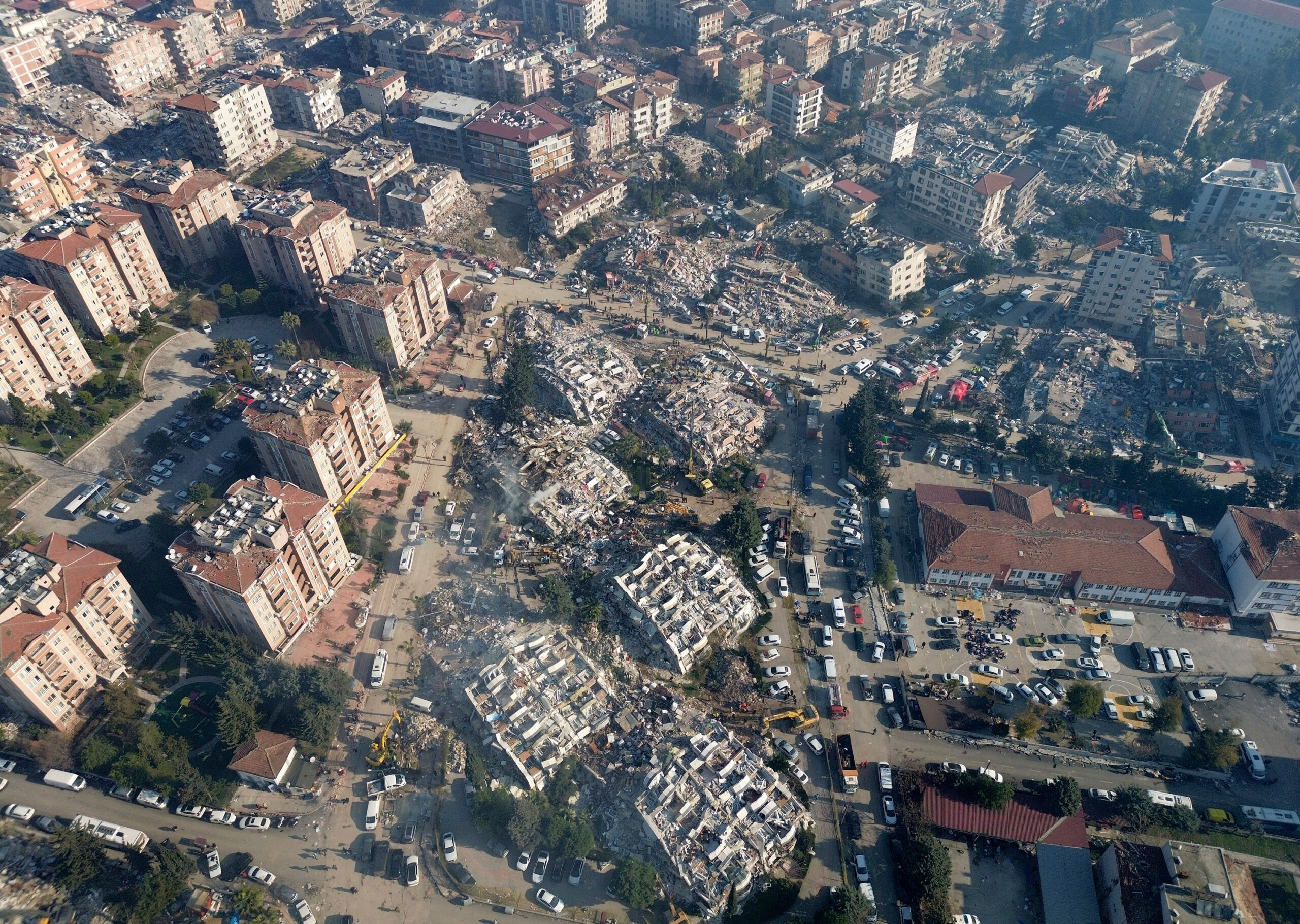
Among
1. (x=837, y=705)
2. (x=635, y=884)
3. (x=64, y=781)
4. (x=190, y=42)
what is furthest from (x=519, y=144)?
(x=635, y=884)

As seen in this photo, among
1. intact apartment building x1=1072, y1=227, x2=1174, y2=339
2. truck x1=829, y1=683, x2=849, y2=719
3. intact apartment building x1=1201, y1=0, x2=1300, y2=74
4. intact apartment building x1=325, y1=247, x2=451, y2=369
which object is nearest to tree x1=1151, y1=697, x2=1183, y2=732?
truck x1=829, y1=683, x2=849, y2=719

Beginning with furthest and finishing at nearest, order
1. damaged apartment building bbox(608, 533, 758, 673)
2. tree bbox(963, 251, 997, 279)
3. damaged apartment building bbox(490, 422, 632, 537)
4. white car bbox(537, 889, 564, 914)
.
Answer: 1. tree bbox(963, 251, 997, 279)
2. damaged apartment building bbox(490, 422, 632, 537)
3. damaged apartment building bbox(608, 533, 758, 673)
4. white car bbox(537, 889, 564, 914)

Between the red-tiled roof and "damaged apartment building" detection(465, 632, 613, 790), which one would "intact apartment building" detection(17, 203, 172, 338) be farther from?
the red-tiled roof

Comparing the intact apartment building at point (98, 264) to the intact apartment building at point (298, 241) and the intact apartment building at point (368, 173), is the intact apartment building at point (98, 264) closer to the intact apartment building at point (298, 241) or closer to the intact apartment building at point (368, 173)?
Answer: the intact apartment building at point (298, 241)

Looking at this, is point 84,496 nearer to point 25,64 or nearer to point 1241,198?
point 25,64

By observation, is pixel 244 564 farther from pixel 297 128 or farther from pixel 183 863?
pixel 297 128

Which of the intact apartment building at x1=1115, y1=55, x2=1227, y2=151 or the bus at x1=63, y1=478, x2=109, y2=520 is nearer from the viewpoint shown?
the bus at x1=63, y1=478, x2=109, y2=520

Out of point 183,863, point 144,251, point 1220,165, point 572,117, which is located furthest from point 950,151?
point 183,863

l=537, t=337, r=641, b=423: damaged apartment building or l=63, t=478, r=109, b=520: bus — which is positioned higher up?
l=63, t=478, r=109, b=520: bus

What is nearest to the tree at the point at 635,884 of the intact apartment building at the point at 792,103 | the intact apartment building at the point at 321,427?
the intact apartment building at the point at 321,427
